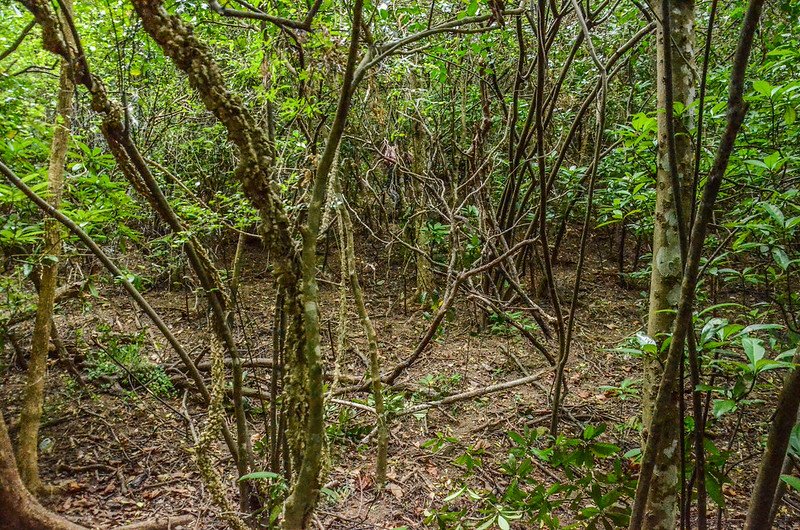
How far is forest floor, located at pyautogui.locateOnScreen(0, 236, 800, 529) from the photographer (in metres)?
2.93

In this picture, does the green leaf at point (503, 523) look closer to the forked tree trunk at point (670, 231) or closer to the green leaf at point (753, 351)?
the forked tree trunk at point (670, 231)

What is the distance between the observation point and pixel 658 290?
6.72 feet

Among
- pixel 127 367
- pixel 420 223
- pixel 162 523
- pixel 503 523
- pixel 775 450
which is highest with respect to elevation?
pixel 420 223

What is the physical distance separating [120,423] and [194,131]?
13.0ft

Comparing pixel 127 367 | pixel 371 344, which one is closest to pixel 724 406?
pixel 371 344

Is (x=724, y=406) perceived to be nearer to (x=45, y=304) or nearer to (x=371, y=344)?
(x=371, y=344)

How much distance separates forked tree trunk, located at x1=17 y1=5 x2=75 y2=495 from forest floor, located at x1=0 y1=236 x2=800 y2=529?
0.36 metres

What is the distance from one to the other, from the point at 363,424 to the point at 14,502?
215 cm

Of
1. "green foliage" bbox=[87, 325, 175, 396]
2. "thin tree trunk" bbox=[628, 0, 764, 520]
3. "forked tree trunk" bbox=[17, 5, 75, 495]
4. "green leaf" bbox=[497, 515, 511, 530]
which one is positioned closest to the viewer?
"thin tree trunk" bbox=[628, 0, 764, 520]

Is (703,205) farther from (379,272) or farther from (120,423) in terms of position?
(379,272)

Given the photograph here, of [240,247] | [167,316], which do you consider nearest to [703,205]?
[240,247]

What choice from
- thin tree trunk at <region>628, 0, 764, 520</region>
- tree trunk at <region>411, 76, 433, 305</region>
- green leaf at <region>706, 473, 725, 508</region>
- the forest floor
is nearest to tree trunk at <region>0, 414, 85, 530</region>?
the forest floor

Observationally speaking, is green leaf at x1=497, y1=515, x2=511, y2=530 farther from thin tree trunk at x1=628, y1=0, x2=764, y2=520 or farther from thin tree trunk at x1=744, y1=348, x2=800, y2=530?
thin tree trunk at x1=744, y1=348, x2=800, y2=530

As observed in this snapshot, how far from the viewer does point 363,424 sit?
3678 mm
